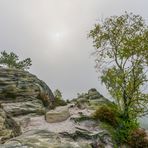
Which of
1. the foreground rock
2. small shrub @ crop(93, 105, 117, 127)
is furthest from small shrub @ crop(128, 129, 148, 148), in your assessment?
the foreground rock

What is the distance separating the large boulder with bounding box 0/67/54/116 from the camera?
37719mm

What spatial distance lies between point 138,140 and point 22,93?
17641 mm

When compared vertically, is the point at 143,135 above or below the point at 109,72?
below

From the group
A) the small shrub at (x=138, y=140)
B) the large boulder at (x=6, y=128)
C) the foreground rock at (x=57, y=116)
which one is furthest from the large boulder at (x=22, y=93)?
the small shrub at (x=138, y=140)

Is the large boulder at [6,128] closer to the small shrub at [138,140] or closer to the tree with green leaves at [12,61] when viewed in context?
the small shrub at [138,140]

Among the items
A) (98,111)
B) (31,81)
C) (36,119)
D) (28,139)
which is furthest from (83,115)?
(28,139)

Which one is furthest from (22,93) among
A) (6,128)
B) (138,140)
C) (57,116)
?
(6,128)

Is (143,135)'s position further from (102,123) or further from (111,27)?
(111,27)

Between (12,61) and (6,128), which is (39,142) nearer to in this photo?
(6,128)

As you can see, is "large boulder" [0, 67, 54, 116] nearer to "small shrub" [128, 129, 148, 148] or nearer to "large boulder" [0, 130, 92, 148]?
"small shrub" [128, 129, 148, 148]

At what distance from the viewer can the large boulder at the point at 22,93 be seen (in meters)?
Result: 37.7

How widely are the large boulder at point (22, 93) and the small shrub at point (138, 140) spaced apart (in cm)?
1230

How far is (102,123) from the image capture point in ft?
108

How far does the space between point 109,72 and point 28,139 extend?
81.1ft
